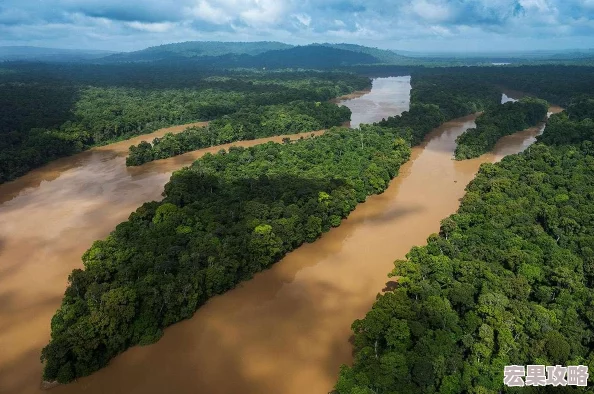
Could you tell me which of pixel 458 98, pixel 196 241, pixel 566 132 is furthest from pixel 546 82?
pixel 196 241

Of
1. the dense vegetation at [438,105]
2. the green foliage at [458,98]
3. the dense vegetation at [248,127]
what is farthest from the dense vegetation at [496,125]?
the dense vegetation at [248,127]

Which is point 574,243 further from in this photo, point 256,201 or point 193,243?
point 193,243

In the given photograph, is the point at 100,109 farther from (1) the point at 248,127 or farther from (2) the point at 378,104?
(2) the point at 378,104

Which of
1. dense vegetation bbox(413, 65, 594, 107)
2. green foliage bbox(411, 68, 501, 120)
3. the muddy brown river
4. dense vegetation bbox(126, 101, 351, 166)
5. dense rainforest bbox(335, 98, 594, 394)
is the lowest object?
the muddy brown river

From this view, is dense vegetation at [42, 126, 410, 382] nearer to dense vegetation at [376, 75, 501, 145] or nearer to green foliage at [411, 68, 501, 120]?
dense vegetation at [376, 75, 501, 145]

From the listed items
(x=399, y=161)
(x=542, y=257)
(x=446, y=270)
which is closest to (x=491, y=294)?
(x=446, y=270)

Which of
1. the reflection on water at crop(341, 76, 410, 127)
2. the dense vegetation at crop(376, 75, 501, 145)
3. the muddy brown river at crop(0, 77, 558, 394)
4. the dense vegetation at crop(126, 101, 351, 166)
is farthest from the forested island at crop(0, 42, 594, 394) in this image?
the reflection on water at crop(341, 76, 410, 127)
